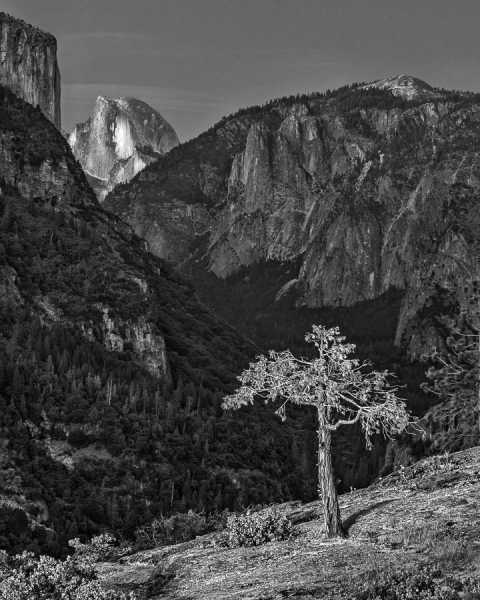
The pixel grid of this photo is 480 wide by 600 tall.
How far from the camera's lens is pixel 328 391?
34.4 m

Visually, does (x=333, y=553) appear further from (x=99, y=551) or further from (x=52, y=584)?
(x=99, y=551)

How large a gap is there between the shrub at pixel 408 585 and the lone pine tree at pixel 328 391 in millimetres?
6945

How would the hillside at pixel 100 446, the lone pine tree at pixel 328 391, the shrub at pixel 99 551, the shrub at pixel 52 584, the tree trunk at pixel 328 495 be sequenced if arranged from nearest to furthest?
the shrub at pixel 52 584, the tree trunk at pixel 328 495, the lone pine tree at pixel 328 391, the shrub at pixel 99 551, the hillside at pixel 100 446

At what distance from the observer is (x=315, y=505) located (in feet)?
148

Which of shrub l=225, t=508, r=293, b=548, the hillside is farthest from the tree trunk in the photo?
the hillside

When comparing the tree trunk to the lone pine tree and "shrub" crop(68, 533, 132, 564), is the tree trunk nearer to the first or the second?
the lone pine tree

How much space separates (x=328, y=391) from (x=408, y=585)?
10.4 m

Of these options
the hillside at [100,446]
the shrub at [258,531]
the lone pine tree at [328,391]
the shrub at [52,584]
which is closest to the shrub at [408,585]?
the lone pine tree at [328,391]

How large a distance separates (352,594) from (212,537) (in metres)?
15.5

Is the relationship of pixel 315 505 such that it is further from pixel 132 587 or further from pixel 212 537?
pixel 132 587

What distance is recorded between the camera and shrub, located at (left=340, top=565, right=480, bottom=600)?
24.5 metres

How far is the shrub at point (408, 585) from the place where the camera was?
2453 centimetres

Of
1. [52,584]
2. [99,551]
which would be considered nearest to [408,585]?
[52,584]

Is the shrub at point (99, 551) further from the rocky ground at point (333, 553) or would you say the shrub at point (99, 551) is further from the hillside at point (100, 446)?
the hillside at point (100, 446)
